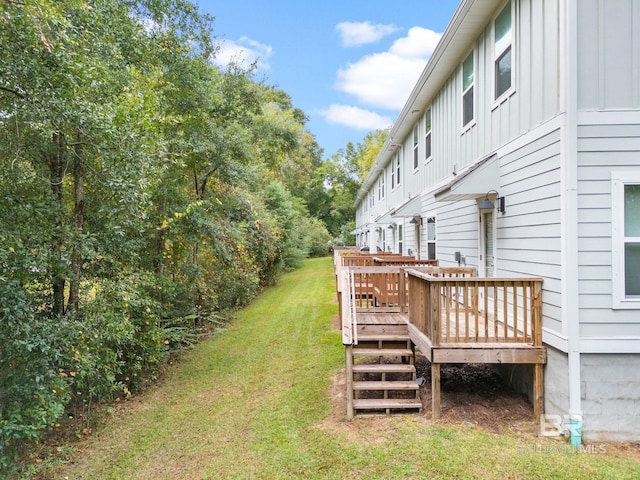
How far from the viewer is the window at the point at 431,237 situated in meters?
9.74

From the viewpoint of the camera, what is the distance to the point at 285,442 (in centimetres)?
461

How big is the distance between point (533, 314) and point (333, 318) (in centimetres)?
714

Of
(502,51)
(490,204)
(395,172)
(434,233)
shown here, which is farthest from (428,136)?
(395,172)

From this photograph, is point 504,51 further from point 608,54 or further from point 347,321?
point 347,321

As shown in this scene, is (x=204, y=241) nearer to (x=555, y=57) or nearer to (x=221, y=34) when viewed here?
(x=221, y=34)

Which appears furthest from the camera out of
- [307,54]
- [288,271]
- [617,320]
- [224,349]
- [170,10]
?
[307,54]

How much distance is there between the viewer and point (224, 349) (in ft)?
30.2

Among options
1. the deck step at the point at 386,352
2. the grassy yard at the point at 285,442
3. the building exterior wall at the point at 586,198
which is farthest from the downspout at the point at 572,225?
the deck step at the point at 386,352

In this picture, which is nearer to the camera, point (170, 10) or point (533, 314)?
point (533, 314)

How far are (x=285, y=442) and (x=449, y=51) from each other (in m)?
7.14

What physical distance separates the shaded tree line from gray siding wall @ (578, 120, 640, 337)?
519 cm

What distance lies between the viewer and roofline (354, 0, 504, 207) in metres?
5.98

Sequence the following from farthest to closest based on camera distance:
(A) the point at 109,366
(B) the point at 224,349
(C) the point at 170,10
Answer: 1. (B) the point at 224,349
2. (C) the point at 170,10
3. (A) the point at 109,366

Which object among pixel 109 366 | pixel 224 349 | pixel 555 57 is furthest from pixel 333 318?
pixel 555 57
